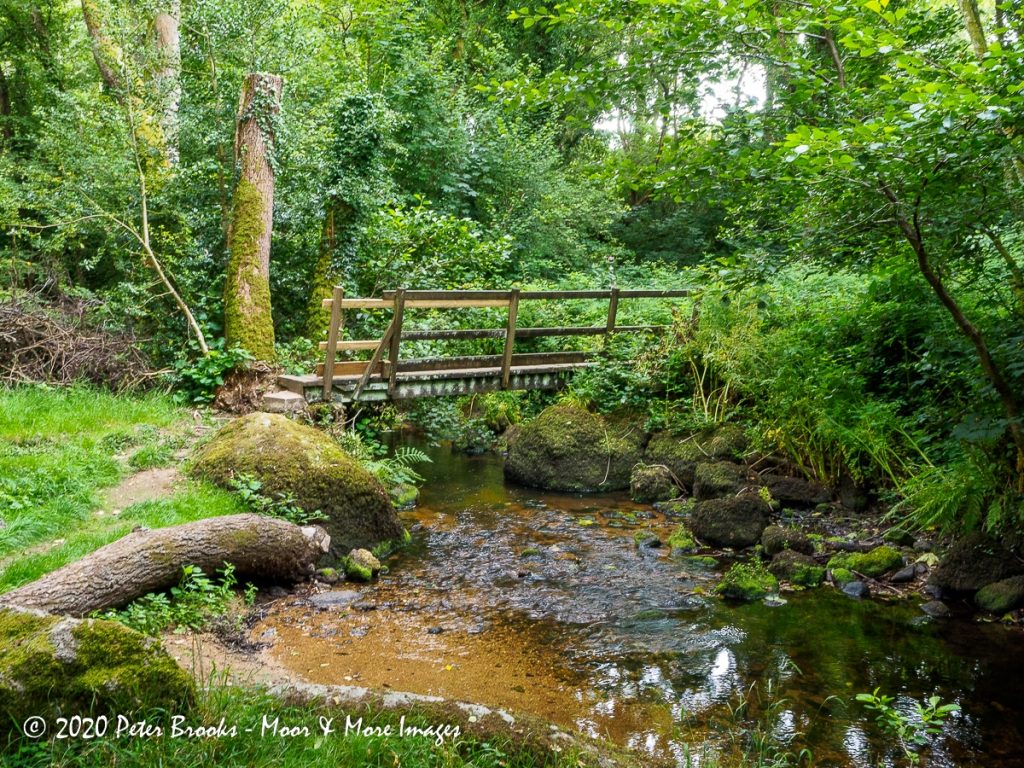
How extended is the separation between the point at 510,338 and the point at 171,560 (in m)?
6.71

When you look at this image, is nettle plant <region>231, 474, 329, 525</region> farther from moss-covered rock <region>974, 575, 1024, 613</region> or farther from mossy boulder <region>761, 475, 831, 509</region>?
moss-covered rock <region>974, 575, 1024, 613</region>

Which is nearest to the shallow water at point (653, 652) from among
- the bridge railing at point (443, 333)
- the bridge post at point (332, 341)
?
the bridge post at point (332, 341)

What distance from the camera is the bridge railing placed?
9477 mm

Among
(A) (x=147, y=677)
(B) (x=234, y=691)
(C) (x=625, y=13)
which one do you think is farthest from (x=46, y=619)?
(C) (x=625, y=13)

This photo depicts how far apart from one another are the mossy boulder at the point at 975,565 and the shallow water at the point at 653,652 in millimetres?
454

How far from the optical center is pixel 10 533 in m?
5.52

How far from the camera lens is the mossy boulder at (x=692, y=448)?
34.0 feet

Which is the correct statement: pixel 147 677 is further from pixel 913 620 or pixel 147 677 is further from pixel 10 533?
pixel 913 620

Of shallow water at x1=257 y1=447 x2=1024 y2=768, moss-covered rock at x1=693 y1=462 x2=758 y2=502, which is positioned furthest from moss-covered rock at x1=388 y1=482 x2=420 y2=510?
moss-covered rock at x1=693 y1=462 x2=758 y2=502

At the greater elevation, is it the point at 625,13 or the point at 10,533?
the point at 625,13

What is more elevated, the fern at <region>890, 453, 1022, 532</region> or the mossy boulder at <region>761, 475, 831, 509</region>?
the fern at <region>890, 453, 1022, 532</region>

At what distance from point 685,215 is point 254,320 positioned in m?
14.9

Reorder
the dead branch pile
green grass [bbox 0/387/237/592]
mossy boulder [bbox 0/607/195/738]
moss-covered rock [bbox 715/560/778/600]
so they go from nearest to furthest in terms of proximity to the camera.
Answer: mossy boulder [bbox 0/607/195/738]
green grass [bbox 0/387/237/592]
moss-covered rock [bbox 715/560/778/600]
the dead branch pile

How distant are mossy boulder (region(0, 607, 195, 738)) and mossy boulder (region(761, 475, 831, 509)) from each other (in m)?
7.61
